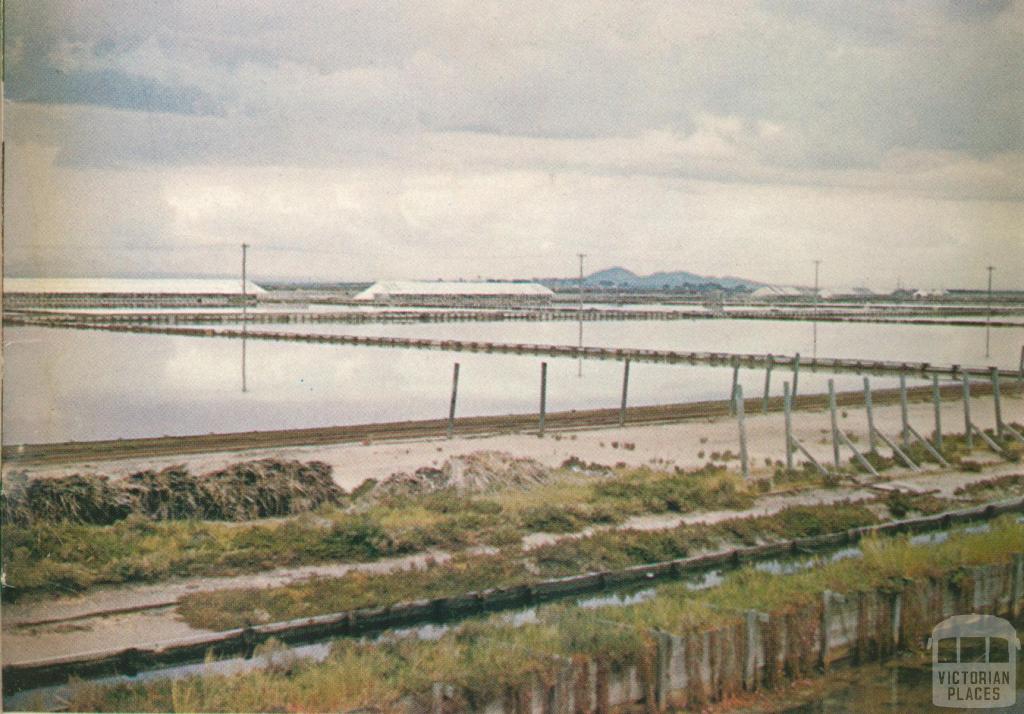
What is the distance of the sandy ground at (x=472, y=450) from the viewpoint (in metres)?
9.57

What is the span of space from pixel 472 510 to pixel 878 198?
9223mm

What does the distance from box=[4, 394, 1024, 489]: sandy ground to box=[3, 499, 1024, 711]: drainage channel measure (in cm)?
419

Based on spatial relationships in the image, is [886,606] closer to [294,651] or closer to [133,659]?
[294,651]

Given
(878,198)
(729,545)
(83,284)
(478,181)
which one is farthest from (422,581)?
(83,284)

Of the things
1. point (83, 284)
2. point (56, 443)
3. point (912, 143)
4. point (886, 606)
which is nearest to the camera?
point (886, 606)

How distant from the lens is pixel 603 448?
64.7ft

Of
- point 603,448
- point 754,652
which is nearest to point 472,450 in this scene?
point 603,448

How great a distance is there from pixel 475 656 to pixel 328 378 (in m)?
27.5

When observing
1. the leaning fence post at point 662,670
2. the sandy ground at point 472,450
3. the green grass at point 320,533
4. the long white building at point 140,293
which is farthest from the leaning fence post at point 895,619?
the long white building at point 140,293

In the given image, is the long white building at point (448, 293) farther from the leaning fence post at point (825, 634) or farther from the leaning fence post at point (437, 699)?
the leaning fence post at point (437, 699)

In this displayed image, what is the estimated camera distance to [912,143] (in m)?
15.6

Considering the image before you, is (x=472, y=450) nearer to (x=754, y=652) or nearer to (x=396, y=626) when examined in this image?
(x=396, y=626)

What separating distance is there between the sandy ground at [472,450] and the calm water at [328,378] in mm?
4287

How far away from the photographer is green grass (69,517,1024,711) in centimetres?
789
